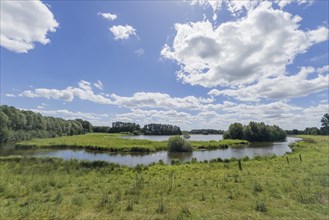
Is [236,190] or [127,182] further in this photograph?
[127,182]

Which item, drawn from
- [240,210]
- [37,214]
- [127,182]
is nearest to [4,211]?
[37,214]

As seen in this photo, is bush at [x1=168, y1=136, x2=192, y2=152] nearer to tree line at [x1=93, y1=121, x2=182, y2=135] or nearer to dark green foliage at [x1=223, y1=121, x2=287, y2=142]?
dark green foliage at [x1=223, y1=121, x2=287, y2=142]

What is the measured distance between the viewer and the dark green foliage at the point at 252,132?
93188 millimetres

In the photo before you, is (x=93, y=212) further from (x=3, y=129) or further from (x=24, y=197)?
(x=3, y=129)

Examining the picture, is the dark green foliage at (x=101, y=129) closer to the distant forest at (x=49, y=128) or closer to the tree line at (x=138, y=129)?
the tree line at (x=138, y=129)

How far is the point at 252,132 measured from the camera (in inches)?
3718

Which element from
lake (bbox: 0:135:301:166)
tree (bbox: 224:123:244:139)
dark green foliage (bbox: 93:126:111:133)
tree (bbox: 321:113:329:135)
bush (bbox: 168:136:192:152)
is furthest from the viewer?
dark green foliage (bbox: 93:126:111:133)

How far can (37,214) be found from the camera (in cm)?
784

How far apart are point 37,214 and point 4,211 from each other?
54.6 inches

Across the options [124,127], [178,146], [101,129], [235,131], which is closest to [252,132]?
[235,131]

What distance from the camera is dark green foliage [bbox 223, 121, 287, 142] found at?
93188mm

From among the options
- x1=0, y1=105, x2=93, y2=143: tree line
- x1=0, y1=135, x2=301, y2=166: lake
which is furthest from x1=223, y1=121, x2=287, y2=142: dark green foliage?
x1=0, y1=105, x2=93, y2=143: tree line

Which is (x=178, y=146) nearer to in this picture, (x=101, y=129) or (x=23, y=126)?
(x=23, y=126)

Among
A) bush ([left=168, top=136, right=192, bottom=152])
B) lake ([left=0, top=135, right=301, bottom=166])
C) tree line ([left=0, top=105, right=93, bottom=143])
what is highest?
tree line ([left=0, top=105, right=93, bottom=143])
